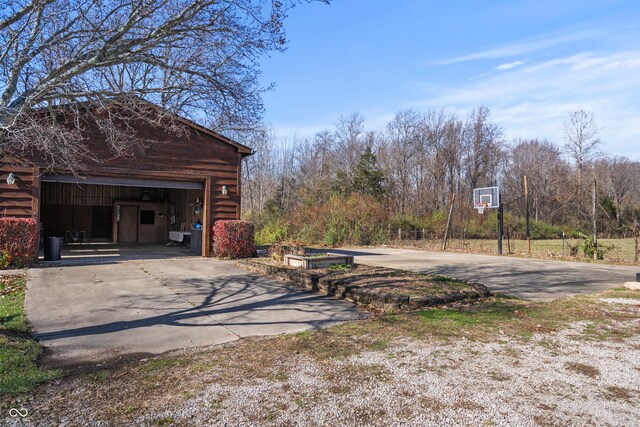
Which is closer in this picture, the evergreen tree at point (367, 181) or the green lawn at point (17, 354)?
the green lawn at point (17, 354)

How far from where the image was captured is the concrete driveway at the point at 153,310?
5.06 meters

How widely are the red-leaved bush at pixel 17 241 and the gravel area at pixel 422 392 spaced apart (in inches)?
332

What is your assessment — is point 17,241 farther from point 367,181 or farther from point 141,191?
point 367,181

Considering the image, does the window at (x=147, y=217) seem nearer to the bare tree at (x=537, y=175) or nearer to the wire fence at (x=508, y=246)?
the wire fence at (x=508, y=246)

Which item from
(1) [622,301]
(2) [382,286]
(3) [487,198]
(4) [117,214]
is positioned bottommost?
(1) [622,301]

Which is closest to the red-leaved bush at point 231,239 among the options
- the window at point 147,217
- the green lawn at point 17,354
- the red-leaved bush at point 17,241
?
the red-leaved bush at point 17,241

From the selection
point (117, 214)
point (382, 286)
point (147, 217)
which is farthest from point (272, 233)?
point (382, 286)

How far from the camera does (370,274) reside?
30.6 feet

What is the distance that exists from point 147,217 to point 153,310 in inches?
628

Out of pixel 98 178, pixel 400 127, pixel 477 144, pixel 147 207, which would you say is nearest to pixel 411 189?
pixel 400 127

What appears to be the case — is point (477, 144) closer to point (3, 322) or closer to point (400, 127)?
point (400, 127)

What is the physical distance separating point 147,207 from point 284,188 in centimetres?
1870

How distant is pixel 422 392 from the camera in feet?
11.5

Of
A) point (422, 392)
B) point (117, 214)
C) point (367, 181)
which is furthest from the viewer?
point (367, 181)
